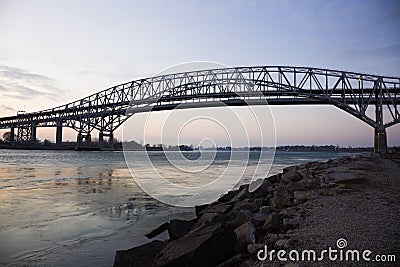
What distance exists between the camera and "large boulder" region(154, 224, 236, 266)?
4.26 meters

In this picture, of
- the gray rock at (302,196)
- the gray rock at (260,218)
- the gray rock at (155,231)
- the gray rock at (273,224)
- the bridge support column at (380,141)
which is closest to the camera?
the gray rock at (273,224)

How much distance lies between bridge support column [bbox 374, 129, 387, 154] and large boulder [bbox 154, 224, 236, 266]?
39346mm

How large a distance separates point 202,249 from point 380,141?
41.8m

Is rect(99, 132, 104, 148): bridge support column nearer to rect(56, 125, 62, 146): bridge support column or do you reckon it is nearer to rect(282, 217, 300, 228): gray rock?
rect(56, 125, 62, 146): bridge support column

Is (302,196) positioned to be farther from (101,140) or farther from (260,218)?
(101,140)

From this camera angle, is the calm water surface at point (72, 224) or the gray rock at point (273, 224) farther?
the calm water surface at point (72, 224)

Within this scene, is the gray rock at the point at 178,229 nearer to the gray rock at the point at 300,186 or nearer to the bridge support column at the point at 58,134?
the gray rock at the point at 300,186

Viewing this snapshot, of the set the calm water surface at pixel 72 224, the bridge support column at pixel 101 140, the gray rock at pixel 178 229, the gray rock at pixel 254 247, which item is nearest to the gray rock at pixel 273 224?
the gray rock at pixel 254 247

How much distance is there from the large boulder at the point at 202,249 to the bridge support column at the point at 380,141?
39346 mm

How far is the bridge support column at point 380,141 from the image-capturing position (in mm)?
38609

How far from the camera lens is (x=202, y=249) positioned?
4.34 m

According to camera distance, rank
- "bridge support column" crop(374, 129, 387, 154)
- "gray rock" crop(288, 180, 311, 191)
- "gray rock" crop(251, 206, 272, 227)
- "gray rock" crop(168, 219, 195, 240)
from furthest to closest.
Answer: "bridge support column" crop(374, 129, 387, 154)
"gray rock" crop(288, 180, 311, 191)
"gray rock" crop(168, 219, 195, 240)
"gray rock" crop(251, 206, 272, 227)

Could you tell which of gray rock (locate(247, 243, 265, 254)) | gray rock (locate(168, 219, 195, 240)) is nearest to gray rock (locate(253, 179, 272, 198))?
gray rock (locate(168, 219, 195, 240))

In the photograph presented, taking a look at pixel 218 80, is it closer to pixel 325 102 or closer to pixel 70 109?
pixel 325 102
